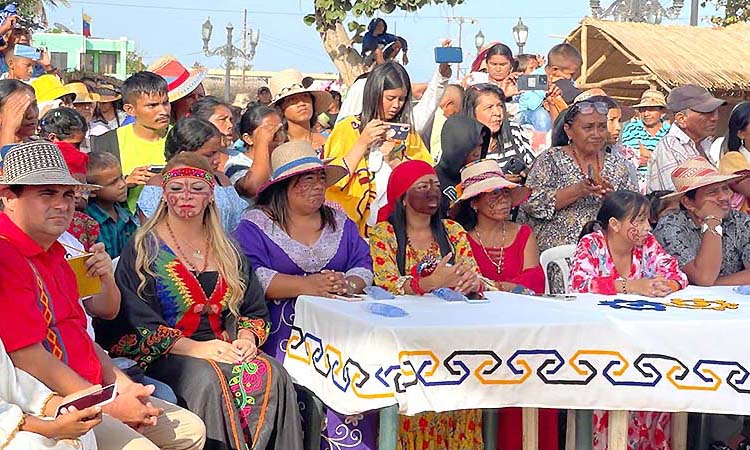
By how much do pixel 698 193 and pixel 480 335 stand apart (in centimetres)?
195

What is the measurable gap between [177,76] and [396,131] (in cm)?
196

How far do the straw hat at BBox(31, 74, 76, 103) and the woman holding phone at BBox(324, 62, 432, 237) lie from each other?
2.13 m

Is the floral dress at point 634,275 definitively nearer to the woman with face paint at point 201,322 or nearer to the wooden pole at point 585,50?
the woman with face paint at point 201,322

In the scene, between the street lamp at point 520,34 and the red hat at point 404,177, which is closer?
the red hat at point 404,177

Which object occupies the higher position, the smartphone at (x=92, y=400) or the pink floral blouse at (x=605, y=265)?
the pink floral blouse at (x=605, y=265)

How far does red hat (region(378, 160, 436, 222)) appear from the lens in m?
4.90

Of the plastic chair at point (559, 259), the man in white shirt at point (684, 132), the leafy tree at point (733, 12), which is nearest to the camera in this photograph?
the plastic chair at point (559, 259)

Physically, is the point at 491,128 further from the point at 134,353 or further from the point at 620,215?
the point at 134,353

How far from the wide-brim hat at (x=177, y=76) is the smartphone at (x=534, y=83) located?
2.58 meters

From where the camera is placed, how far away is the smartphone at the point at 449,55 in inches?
301

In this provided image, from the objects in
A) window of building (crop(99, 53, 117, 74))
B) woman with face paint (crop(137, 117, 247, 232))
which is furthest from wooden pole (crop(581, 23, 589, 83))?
window of building (crop(99, 53, 117, 74))

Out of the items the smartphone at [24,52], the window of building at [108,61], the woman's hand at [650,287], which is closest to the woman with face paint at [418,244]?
the woman's hand at [650,287]

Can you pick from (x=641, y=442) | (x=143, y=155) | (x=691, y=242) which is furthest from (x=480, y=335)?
(x=143, y=155)

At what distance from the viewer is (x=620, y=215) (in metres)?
4.86
